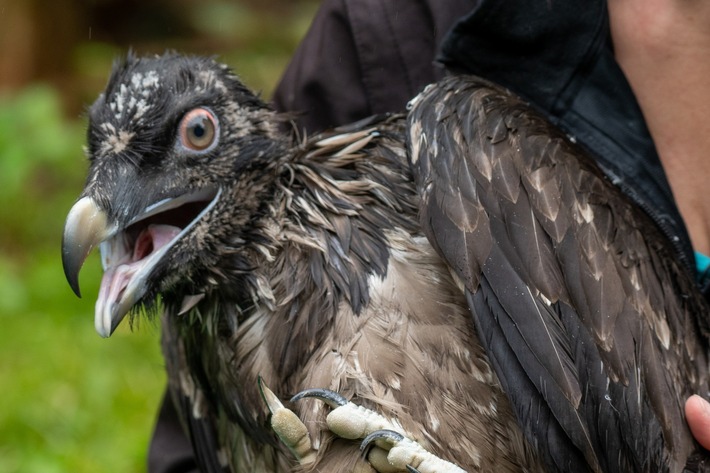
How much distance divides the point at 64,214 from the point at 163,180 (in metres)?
5.70

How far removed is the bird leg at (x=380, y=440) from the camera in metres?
2.72

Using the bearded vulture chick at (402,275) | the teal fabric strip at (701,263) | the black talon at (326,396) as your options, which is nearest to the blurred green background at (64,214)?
the bearded vulture chick at (402,275)

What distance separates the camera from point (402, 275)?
2.93 metres

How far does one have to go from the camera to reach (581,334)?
2695 mm

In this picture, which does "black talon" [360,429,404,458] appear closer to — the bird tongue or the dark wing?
the dark wing

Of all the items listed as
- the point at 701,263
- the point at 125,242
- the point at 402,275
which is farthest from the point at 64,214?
the point at 701,263

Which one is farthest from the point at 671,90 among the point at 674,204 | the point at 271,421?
the point at 271,421

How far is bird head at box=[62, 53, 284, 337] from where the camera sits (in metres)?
2.89

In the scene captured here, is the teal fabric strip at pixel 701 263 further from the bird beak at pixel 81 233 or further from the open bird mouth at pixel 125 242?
the bird beak at pixel 81 233

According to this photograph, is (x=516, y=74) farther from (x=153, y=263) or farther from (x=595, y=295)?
(x=153, y=263)

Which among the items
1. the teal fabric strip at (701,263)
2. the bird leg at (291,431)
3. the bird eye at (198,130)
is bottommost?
the bird leg at (291,431)

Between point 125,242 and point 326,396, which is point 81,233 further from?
point 326,396

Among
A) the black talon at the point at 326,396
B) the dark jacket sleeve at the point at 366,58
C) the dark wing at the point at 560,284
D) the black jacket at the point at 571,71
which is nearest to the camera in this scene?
the dark wing at the point at 560,284

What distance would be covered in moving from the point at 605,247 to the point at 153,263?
1.25 metres
